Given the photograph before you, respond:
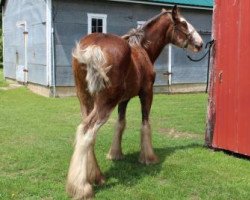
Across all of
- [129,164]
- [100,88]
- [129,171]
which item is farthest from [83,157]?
[129,164]

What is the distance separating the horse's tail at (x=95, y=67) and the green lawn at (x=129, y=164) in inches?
53.7

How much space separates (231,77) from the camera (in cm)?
736

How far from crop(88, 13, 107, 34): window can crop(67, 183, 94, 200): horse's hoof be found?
1214cm

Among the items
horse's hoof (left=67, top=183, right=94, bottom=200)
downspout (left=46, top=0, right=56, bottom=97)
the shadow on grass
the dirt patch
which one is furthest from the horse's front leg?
downspout (left=46, top=0, right=56, bottom=97)

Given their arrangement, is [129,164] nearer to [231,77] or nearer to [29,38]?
[231,77]

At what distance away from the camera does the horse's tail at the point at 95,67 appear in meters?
5.27

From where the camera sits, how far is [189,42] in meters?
7.45

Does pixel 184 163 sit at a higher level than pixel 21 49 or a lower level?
lower

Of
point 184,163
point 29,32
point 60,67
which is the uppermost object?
point 29,32

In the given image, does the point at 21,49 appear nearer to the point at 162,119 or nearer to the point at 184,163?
the point at 162,119

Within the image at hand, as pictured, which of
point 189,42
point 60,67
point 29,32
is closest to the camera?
point 189,42

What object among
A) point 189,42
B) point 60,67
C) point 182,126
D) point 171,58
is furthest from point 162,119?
point 171,58

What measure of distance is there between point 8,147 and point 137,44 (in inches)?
120

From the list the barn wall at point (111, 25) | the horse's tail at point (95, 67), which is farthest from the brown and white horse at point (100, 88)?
the barn wall at point (111, 25)
